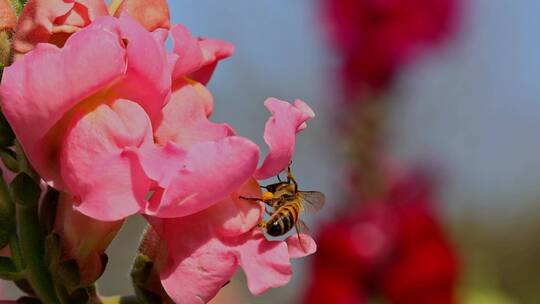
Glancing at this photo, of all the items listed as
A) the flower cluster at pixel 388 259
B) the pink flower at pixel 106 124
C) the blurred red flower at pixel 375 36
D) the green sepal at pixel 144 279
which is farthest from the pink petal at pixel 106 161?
the blurred red flower at pixel 375 36

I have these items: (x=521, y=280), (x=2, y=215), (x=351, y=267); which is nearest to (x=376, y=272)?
(x=351, y=267)

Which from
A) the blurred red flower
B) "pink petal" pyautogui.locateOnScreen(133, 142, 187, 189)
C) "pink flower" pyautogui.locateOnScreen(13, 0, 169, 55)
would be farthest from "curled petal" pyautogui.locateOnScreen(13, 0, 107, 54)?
the blurred red flower

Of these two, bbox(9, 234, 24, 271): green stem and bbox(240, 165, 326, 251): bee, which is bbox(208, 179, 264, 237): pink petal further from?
bbox(9, 234, 24, 271): green stem

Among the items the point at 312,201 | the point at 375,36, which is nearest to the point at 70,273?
the point at 312,201

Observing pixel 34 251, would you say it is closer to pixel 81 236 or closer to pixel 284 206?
pixel 81 236

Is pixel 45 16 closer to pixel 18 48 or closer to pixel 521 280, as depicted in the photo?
pixel 18 48

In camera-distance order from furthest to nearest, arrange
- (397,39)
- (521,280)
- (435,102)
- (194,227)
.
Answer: (521,280) → (435,102) → (397,39) → (194,227)
